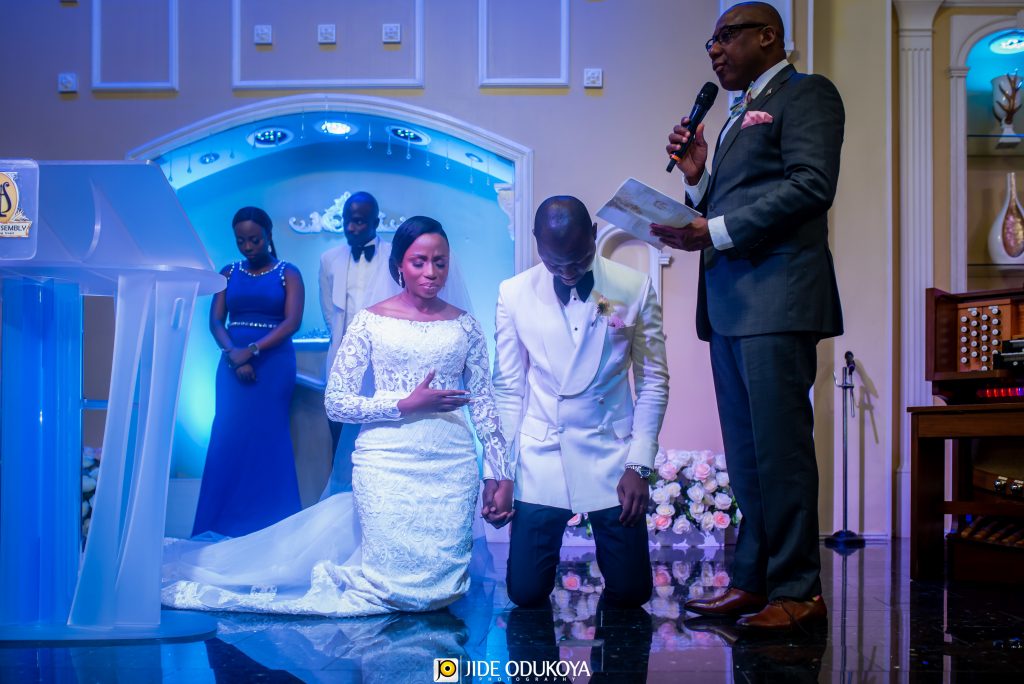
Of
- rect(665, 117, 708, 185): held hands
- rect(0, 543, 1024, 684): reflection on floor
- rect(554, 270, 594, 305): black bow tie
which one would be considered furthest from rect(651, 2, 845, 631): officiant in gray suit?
rect(554, 270, 594, 305): black bow tie

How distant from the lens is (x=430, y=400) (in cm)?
344

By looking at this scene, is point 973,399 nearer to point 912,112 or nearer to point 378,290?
point 912,112

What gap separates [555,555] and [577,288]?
97 centimetres

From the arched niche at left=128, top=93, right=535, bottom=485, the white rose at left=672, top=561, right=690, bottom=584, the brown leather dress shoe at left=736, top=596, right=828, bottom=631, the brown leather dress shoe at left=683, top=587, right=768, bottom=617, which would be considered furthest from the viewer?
the arched niche at left=128, top=93, right=535, bottom=485

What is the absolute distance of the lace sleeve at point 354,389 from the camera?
3518 mm

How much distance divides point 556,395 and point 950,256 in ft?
12.2

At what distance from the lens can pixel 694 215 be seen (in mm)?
2867

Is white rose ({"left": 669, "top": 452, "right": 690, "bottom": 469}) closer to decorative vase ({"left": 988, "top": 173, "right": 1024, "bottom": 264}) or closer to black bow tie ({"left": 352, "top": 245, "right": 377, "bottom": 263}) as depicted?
black bow tie ({"left": 352, "top": 245, "right": 377, "bottom": 263})

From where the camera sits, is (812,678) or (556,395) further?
(556,395)

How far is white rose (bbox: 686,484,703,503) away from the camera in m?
5.27

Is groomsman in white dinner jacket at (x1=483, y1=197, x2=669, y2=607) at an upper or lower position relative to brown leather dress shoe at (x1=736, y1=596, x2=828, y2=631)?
upper

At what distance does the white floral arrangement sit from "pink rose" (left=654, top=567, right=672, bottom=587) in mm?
782

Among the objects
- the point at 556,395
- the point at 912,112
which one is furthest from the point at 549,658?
the point at 912,112

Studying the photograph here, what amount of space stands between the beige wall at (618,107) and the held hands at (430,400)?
8.62ft
